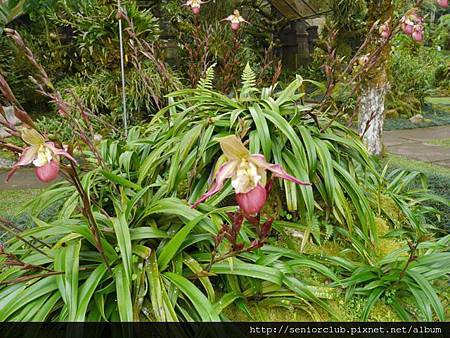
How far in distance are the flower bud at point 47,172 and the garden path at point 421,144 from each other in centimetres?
419

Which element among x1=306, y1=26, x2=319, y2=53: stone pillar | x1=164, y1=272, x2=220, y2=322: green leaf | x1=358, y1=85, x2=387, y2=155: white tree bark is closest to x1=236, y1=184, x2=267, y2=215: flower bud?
x1=164, y1=272, x2=220, y2=322: green leaf

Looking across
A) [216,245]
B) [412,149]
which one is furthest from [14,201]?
[412,149]

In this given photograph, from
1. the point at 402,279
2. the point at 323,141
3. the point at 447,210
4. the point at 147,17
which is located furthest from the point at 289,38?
the point at 402,279

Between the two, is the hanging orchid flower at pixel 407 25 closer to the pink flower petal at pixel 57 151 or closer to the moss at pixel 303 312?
the moss at pixel 303 312

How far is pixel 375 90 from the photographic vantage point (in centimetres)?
357

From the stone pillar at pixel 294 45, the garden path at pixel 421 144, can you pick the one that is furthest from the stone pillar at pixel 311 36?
the garden path at pixel 421 144

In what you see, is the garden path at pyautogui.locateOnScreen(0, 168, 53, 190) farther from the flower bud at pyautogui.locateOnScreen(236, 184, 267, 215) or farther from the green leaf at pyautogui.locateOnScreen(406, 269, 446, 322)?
the flower bud at pyautogui.locateOnScreen(236, 184, 267, 215)

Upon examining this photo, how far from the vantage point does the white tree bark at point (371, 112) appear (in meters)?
3.58

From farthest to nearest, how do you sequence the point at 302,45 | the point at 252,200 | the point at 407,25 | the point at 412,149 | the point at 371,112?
the point at 302,45
the point at 412,149
the point at 371,112
the point at 407,25
the point at 252,200

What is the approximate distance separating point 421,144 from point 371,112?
2.19 meters

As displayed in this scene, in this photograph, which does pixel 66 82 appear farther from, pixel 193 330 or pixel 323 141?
Result: pixel 193 330

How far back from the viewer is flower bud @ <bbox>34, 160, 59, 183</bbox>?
2.85 ft

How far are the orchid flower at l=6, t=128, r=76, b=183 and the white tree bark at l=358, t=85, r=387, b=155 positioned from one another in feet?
9.94

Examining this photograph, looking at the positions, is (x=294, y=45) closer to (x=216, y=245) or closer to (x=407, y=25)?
(x=407, y=25)
